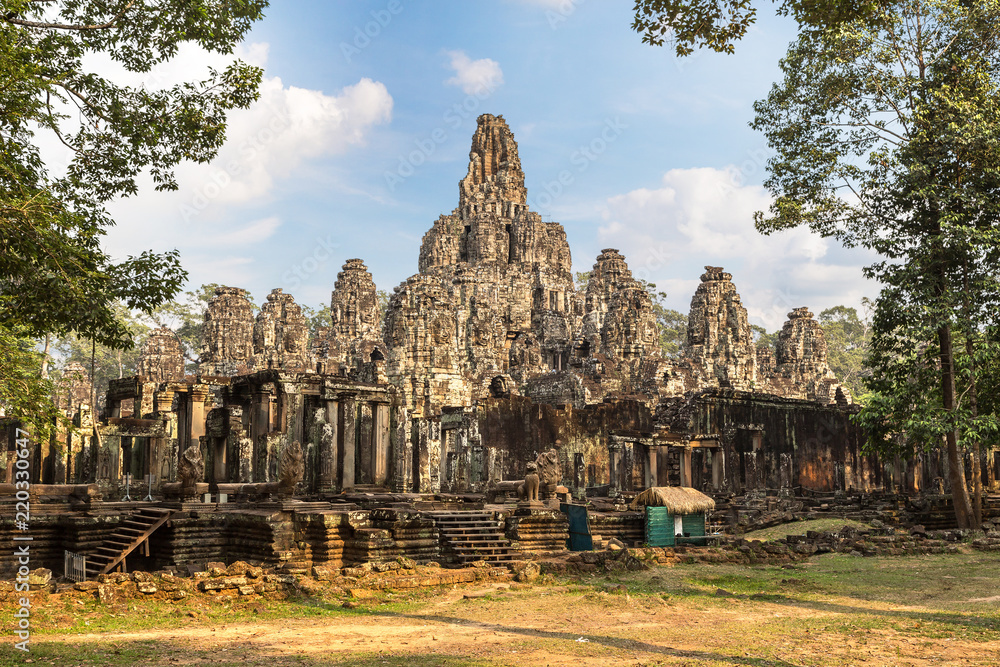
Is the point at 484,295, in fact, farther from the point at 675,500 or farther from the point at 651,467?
the point at 675,500

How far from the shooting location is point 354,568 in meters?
13.5

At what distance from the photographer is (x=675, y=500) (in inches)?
763

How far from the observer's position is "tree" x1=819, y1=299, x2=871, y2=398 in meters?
80.1

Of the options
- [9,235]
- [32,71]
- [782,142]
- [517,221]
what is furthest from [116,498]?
[517,221]

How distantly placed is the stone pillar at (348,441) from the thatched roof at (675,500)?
Answer: 8131mm

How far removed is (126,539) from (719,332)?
4387 cm

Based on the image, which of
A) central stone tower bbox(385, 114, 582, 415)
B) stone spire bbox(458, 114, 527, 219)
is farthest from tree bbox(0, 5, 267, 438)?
stone spire bbox(458, 114, 527, 219)

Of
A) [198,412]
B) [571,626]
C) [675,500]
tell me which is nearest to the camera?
[571,626]

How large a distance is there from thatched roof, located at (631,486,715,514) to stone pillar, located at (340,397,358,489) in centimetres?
813

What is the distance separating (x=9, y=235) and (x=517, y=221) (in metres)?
66.2

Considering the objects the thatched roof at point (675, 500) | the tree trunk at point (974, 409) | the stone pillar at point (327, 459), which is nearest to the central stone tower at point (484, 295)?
the stone pillar at point (327, 459)

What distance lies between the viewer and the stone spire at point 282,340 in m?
51.7

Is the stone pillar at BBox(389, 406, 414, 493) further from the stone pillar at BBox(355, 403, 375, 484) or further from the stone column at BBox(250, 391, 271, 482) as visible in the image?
the stone column at BBox(250, 391, 271, 482)

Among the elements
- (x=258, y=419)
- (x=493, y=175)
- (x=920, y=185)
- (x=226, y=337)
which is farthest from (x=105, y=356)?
(x=920, y=185)
